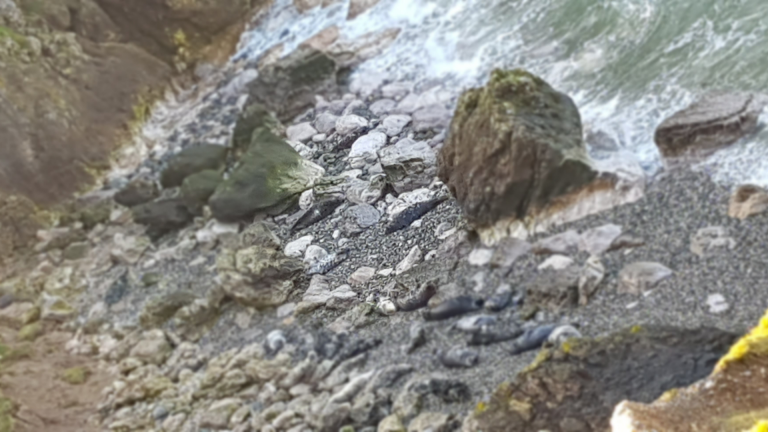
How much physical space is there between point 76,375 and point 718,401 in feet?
7.94

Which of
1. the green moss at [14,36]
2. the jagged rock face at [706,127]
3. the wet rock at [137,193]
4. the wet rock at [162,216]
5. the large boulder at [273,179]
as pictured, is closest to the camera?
the large boulder at [273,179]

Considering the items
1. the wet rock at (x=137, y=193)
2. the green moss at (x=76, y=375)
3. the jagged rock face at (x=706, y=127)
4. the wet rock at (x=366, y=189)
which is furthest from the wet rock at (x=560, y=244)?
the wet rock at (x=137, y=193)

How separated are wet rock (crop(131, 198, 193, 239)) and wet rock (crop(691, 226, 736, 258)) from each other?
204cm

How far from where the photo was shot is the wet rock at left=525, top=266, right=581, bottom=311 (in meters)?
1.66

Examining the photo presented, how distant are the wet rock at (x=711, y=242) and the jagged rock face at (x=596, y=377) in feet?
0.74

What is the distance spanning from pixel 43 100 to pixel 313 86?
238 centimetres

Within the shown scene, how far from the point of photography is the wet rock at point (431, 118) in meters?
1.22

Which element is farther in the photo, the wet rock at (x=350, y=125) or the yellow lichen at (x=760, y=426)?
the yellow lichen at (x=760, y=426)

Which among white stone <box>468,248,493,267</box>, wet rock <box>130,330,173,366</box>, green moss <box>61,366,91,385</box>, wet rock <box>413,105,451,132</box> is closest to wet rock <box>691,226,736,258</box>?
white stone <box>468,248,493,267</box>

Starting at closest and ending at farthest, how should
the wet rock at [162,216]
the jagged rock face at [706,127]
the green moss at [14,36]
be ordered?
1. the jagged rock face at [706,127]
2. the wet rock at [162,216]
3. the green moss at [14,36]

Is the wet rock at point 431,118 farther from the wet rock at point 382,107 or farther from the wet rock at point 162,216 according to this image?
the wet rock at point 162,216

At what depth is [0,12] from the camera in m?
3.59

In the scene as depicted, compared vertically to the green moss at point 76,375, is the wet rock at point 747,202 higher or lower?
lower

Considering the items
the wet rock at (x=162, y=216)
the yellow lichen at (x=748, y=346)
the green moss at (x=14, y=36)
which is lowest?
the yellow lichen at (x=748, y=346)
